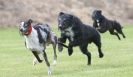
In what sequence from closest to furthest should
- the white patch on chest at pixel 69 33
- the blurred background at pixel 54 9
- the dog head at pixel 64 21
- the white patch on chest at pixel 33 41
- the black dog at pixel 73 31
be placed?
the white patch on chest at pixel 33 41 < the dog head at pixel 64 21 < the black dog at pixel 73 31 < the white patch on chest at pixel 69 33 < the blurred background at pixel 54 9

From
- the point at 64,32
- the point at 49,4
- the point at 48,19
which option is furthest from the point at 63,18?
the point at 49,4

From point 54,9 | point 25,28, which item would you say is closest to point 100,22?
point 25,28

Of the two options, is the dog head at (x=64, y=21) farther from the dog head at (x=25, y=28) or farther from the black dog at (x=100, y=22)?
the black dog at (x=100, y=22)

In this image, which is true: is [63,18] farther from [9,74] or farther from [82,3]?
[82,3]

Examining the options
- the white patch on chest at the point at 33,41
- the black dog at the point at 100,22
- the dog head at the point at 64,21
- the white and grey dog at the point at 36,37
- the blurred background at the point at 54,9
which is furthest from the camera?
the blurred background at the point at 54,9

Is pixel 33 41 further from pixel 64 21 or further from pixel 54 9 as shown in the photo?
pixel 54 9

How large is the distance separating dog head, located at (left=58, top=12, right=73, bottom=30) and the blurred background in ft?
102

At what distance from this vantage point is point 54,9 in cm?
5347

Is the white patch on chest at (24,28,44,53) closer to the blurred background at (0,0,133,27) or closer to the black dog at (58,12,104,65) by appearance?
the black dog at (58,12,104,65)

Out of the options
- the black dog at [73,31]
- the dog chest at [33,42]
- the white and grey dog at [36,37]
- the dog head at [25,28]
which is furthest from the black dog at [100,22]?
the dog head at [25,28]

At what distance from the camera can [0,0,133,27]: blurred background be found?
164 ft

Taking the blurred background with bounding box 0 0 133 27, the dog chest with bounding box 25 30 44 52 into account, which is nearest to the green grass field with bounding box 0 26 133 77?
the dog chest with bounding box 25 30 44 52

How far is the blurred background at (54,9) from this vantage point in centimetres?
5012

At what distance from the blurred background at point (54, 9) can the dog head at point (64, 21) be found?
3107 cm
